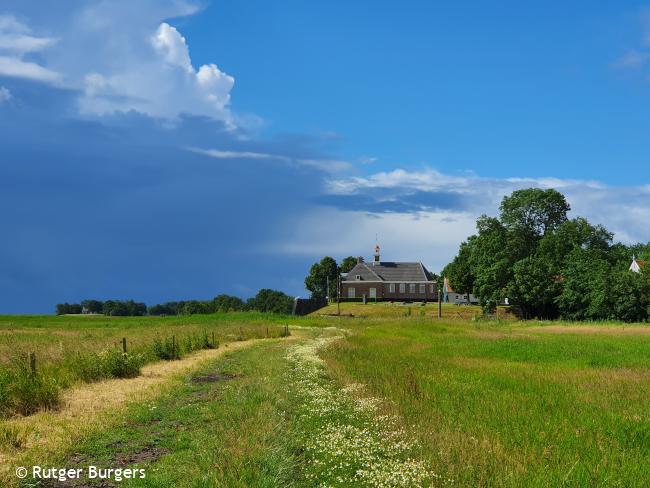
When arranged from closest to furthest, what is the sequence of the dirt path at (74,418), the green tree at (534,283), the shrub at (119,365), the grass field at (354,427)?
the grass field at (354,427)
the dirt path at (74,418)
the shrub at (119,365)
the green tree at (534,283)

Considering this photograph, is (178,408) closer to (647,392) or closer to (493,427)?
(493,427)

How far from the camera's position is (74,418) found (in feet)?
47.1

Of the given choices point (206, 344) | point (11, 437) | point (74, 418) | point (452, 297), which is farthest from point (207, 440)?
point (452, 297)

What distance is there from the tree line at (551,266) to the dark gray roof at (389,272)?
3368cm

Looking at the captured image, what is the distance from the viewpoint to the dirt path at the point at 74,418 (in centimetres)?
1073

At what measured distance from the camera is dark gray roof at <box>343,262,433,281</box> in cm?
11969

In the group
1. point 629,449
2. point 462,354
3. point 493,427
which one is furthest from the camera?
point 462,354

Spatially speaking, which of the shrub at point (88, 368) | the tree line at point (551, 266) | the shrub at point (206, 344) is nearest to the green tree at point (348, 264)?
the tree line at point (551, 266)

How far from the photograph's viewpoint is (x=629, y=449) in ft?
33.6

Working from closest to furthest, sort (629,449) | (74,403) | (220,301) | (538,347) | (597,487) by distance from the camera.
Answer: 1. (597,487)
2. (629,449)
3. (74,403)
4. (538,347)
5. (220,301)

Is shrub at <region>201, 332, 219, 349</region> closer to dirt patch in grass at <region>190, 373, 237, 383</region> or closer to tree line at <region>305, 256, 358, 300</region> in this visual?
dirt patch in grass at <region>190, 373, 237, 383</region>

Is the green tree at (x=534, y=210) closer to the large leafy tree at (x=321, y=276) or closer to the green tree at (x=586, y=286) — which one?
the green tree at (x=586, y=286)

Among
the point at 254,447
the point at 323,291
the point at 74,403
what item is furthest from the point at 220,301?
the point at 254,447

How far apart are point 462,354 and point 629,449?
63.4 ft
